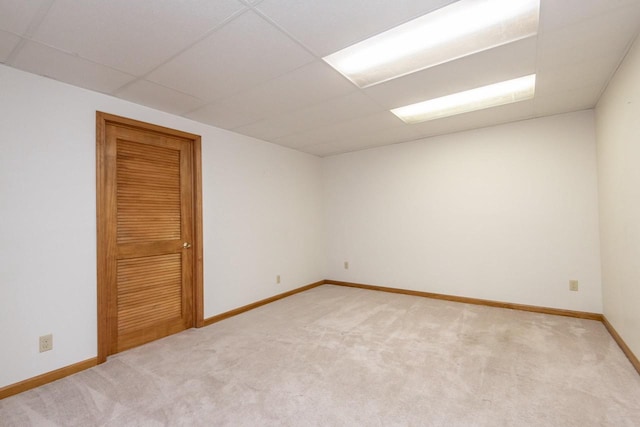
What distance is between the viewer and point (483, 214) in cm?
385

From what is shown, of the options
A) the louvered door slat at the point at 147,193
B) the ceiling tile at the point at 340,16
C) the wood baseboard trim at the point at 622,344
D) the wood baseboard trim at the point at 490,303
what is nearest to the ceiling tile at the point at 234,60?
the ceiling tile at the point at 340,16

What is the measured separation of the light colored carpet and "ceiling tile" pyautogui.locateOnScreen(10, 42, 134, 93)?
2.31m

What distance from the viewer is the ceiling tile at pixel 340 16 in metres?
1.55

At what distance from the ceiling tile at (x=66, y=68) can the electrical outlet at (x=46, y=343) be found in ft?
6.49

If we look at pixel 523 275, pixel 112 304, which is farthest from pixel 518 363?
pixel 112 304

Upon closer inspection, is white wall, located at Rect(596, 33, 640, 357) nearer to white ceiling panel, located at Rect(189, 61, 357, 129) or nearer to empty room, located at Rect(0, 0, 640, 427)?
empty room, located at Rect(0, 0, 640, 427)

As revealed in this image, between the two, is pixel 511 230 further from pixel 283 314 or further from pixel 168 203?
pixel 168 203

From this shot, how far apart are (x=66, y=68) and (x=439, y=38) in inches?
104

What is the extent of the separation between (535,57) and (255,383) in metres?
3.10

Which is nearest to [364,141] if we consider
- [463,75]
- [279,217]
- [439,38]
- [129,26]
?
[279,217]

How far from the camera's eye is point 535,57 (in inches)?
83.6

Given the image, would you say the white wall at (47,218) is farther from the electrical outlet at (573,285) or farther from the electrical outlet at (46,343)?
the electrical outlet at (573,285)

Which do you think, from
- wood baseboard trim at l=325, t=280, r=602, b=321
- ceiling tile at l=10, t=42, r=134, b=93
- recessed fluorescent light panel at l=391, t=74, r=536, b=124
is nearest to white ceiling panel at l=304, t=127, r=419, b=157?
recessed fluorescent light panel at l=391, t=74, r=536, b=124

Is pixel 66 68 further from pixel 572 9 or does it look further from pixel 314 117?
pixel 572 9
